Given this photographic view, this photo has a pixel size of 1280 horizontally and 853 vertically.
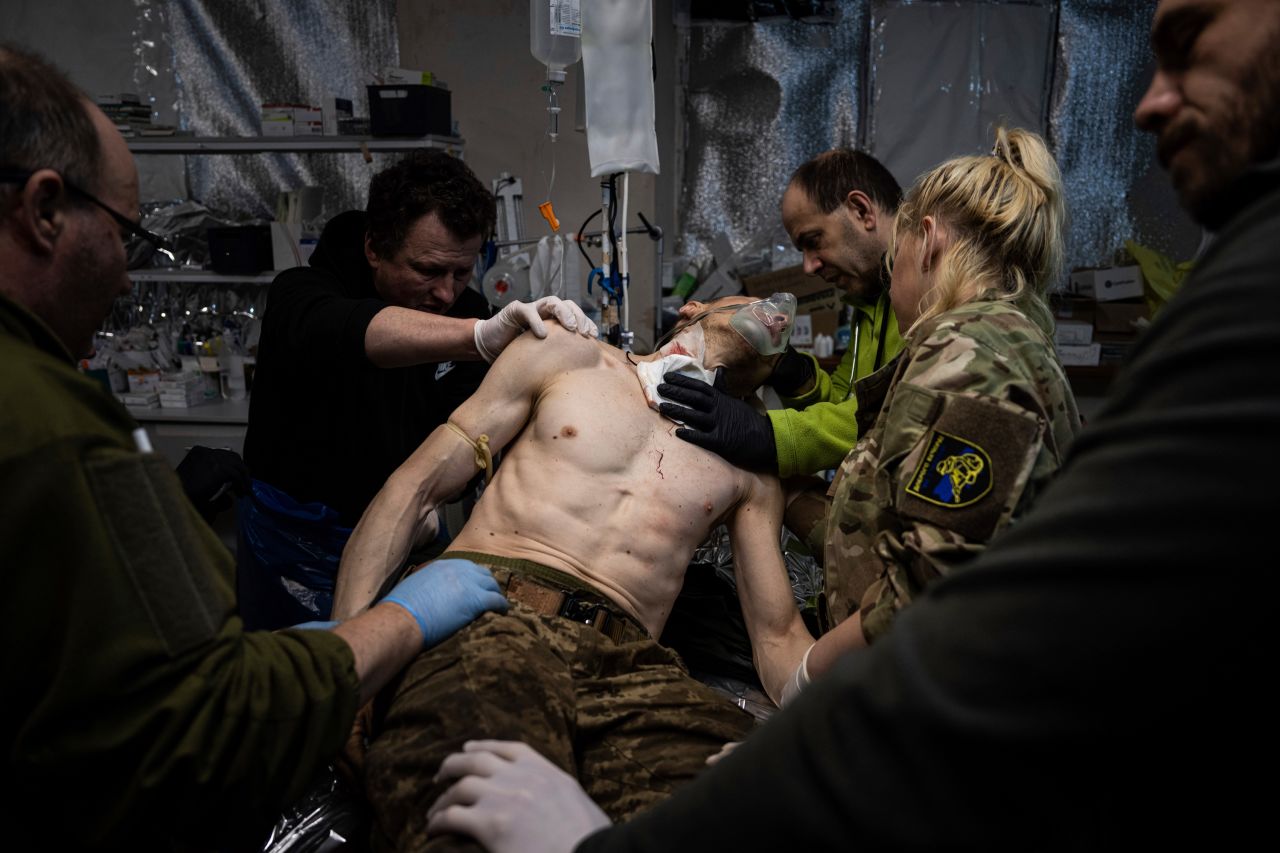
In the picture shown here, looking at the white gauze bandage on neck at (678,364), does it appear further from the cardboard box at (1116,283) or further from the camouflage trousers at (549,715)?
the cardboard box at (1116,283)

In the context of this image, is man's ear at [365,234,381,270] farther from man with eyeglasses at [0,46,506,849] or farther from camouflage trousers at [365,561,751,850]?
man with eyeglasses at [0,46,506,849]

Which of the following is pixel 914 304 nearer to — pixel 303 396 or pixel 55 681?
pixel 55 681

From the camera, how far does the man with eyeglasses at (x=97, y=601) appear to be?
92 centimetres

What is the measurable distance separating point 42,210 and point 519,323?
3.96 feet

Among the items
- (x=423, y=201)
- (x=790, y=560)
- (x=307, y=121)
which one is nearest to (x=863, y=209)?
(x=790, y=560)

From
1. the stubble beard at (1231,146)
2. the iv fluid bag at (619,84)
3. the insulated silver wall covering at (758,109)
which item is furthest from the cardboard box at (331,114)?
the stubble beard at (1231,146)

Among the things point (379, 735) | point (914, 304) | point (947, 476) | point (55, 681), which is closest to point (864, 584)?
point (947, 476)

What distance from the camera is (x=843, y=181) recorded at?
2734mm

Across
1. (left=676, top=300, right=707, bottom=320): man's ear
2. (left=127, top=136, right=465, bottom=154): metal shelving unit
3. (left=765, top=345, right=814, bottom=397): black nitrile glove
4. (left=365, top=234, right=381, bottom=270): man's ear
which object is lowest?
(left=765, top=345, right=814, bottom=397): black nitrile glove

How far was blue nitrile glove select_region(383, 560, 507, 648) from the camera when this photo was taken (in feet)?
4.95

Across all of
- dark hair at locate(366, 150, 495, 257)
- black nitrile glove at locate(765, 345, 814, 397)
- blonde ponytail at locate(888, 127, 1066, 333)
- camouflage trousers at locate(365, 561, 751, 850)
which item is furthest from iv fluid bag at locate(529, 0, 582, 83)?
camouflage trousers at locate(365, 561, 751, 850)

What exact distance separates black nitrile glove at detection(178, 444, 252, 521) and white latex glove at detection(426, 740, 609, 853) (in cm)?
147

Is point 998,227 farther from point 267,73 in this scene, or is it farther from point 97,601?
point 267,73

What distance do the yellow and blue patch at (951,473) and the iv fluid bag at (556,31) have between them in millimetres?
1368
